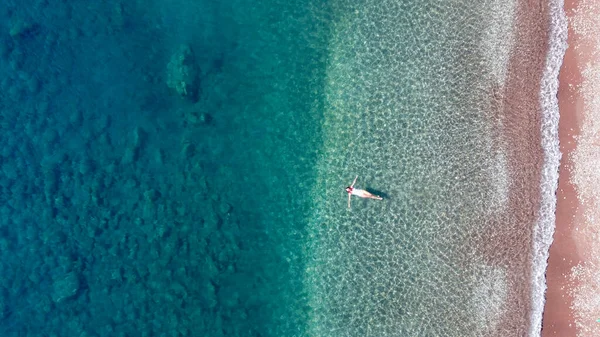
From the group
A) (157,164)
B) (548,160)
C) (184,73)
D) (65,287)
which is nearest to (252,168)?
(157,164)

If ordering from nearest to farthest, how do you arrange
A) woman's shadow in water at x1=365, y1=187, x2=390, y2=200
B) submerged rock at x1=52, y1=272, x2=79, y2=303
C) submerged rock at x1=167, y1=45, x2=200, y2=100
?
submerged rock at x1=52, y1=272, x2=79, y2=303 < woman's shadow in water at x1=365, y1=187, x2=390, y2=200 < submerged rock at x1=167, y1=45, x2=200, y2=100

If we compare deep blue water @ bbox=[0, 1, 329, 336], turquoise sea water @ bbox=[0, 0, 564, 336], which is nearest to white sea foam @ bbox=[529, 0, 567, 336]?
turquoise sea water @ bbox=[0, 0, 564, 336]

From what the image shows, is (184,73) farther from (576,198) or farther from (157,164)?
(576,198)

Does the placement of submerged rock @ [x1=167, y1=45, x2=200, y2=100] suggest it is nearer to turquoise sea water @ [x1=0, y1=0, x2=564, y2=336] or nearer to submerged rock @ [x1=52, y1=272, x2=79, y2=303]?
turquoise sea water @ [x1=0, y1=0, x2=564, y2=336]

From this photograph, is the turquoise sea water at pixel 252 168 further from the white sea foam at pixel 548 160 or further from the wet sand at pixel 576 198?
the wet sand at pixel 576 198

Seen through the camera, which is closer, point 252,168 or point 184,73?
point 184,73

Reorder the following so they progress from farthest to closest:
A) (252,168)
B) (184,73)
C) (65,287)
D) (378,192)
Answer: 1. (252,168)
2. (184,73)
3. (378,192)
4. (65,287)
